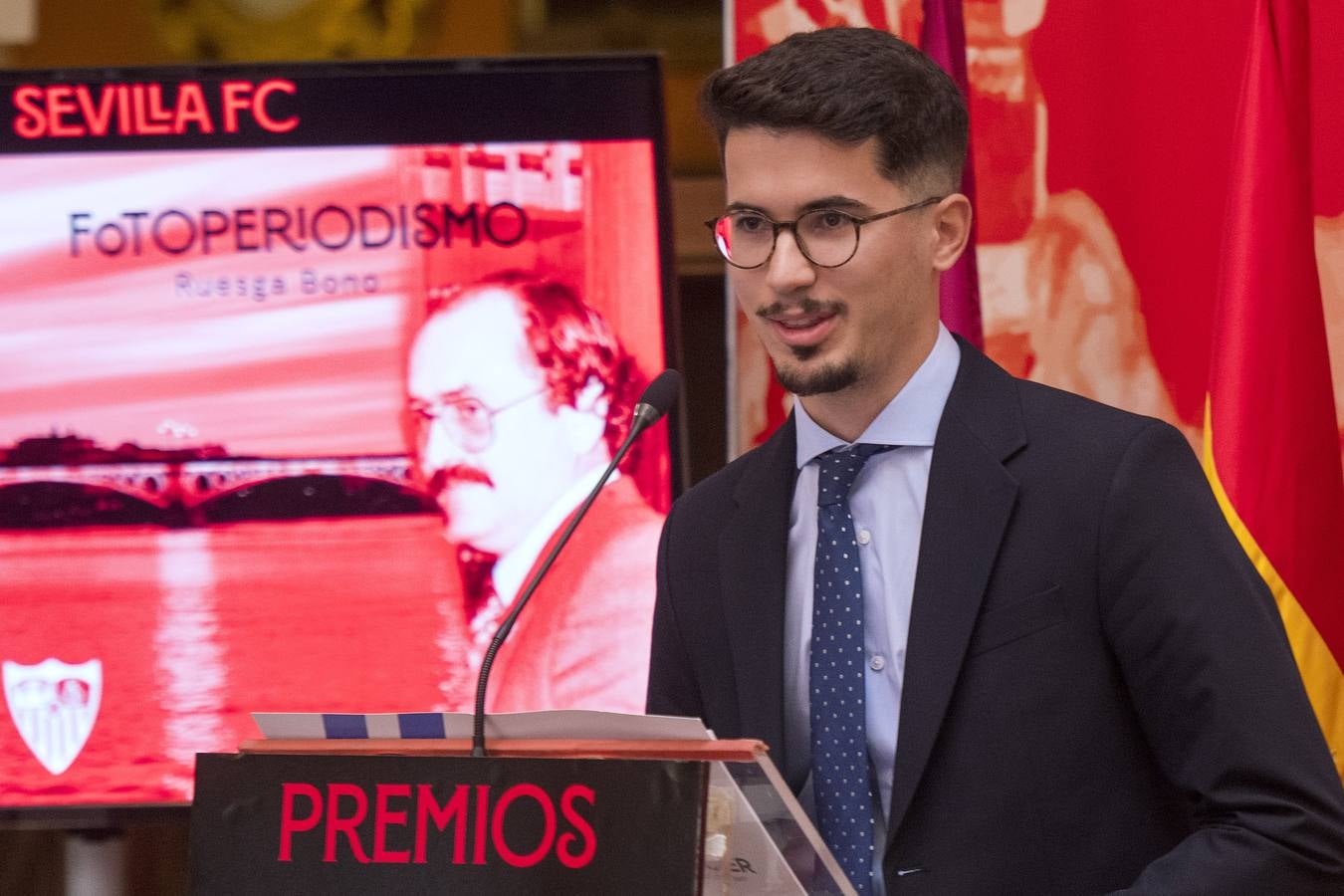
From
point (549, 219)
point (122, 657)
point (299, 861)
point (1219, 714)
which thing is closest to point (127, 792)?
point (122, 657)

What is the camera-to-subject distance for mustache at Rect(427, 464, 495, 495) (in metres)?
2.52

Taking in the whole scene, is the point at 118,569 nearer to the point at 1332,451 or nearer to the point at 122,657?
the point at 122,657

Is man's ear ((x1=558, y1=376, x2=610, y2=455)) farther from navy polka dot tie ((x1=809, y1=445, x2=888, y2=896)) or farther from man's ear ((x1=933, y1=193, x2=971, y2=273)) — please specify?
man's ear ((x1=933, y1=193, x2=971, y2=273))

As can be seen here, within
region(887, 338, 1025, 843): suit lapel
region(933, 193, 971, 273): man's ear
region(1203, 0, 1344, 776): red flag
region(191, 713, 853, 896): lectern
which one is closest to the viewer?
region(191, 713, 853, 896): lectern

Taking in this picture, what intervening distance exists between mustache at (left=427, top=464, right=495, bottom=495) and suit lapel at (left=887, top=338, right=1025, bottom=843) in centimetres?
115

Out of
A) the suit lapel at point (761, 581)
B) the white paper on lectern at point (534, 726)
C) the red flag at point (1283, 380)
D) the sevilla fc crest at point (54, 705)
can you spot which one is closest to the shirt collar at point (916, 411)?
the suit lapel at point (761, 581)

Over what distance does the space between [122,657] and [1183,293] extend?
1842 millimetres

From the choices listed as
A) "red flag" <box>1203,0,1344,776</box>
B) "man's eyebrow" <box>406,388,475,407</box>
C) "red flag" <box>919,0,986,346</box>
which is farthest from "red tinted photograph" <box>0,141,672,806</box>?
"red flag" <box>1203,0,1344,776</box>

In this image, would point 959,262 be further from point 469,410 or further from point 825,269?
point 825,269

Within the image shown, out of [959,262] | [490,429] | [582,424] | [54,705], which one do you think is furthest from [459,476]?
[959,262]

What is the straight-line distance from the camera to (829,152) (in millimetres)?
1417

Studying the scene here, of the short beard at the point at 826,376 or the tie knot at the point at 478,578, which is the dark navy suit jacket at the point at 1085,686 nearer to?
the short beard at the point at 826,376

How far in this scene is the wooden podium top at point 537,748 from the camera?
1.10 meters

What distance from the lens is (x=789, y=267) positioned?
140 centimetres
